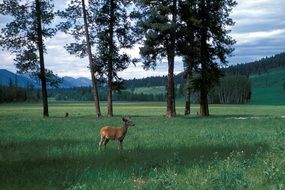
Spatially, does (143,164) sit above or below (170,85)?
below

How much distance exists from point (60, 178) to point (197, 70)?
36.5m

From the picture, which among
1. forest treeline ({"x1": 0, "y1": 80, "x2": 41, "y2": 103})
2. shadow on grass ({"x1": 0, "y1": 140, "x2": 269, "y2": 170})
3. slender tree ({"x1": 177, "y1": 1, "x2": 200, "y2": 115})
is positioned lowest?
shadow on grass ({"x1": 0, "y1": 140, "x2": 269, "y2": 170})

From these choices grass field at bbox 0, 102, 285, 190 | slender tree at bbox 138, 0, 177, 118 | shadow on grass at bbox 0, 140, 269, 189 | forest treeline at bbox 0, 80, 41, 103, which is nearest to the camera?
grass field at bbox 0, 102, 285, 190

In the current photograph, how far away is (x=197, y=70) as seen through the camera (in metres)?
45.8

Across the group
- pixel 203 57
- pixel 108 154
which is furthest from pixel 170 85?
pixel 108 154

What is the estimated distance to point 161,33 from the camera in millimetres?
39656

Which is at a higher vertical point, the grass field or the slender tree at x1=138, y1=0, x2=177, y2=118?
the slender tree at x1=138, y1=0, x2=177, y2=118

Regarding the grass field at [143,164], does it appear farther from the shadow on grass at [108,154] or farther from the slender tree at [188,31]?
the slender tree at [188,31]

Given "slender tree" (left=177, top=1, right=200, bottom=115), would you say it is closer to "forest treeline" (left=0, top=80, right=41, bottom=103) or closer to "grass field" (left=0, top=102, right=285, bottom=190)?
"grass field" (left=0, top=102, right=285, bottom=190)

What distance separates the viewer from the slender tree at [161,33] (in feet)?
128

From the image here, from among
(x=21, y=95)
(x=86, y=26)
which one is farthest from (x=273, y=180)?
(x=21, y=95)

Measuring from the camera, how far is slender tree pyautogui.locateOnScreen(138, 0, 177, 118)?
39.1m

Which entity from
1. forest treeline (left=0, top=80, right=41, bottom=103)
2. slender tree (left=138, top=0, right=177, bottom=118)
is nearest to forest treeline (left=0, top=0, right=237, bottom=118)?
slender tree (left=138, top=0, right=177, bottom=118)

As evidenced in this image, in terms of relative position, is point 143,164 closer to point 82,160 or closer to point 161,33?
point 82,160
